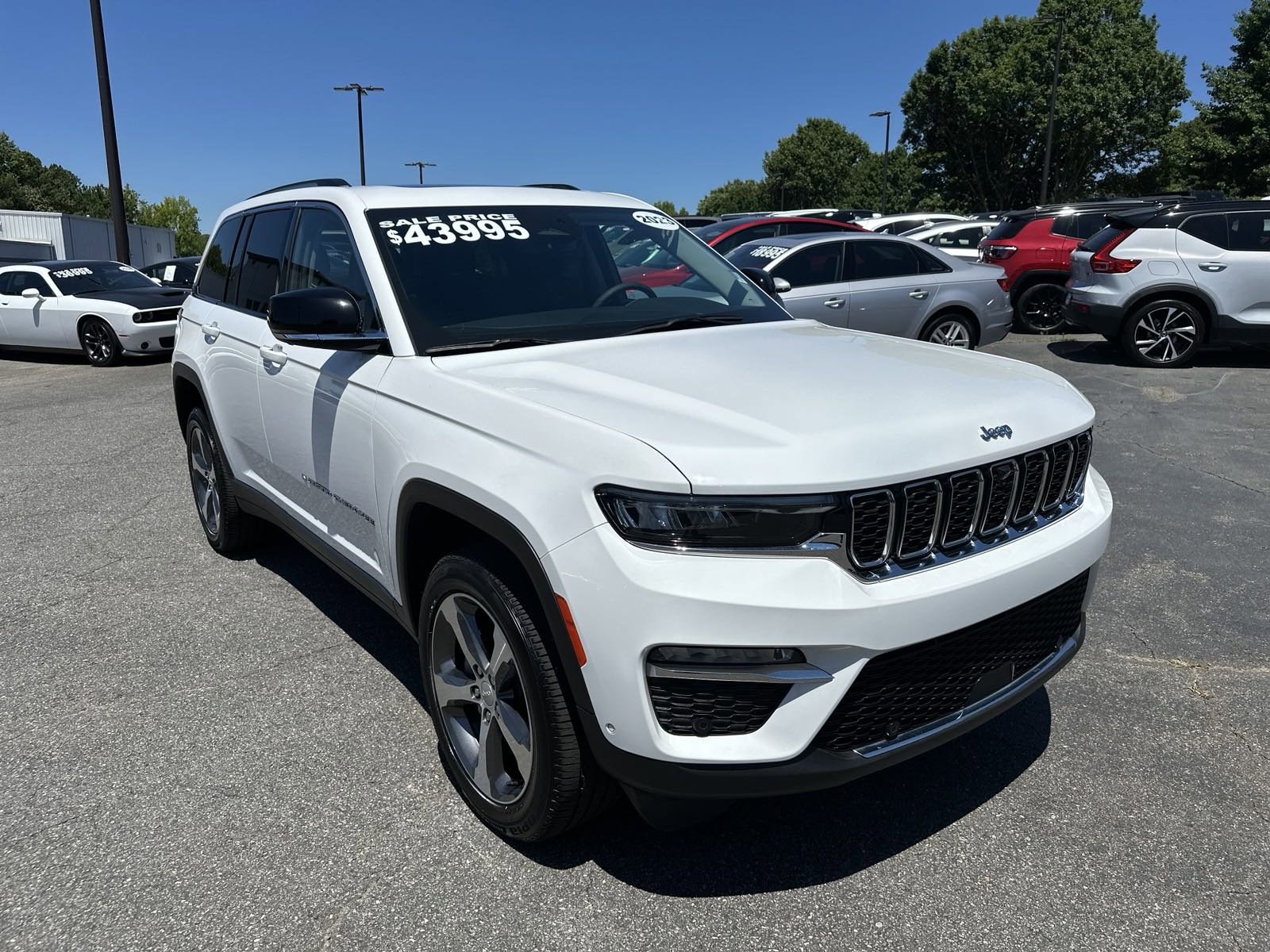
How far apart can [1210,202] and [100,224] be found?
49767 mm

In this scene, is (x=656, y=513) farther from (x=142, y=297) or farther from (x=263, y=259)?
(x=142, y=297)

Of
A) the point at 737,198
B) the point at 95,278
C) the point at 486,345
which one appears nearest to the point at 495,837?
the point at 486,345

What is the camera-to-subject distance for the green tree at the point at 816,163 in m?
78.7

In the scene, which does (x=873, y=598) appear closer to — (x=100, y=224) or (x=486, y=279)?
(x=486, y=279)

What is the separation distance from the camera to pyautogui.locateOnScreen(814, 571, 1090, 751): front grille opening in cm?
219

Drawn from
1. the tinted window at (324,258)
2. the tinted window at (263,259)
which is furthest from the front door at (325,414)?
the tinted window at (263,259)

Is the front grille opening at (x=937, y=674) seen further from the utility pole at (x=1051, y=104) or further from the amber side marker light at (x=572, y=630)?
the utility pole at (x=1051, y=104)

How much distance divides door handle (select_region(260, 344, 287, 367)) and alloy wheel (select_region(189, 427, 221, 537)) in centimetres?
121

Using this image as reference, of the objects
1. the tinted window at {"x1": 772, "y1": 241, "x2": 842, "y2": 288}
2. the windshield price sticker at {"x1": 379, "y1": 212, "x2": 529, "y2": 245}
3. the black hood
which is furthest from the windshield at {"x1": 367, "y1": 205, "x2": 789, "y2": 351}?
the black hood

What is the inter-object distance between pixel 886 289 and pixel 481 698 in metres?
8.29

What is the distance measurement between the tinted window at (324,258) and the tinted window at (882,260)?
7133 mm

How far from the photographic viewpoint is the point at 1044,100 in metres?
43.8

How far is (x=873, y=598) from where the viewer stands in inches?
83.3

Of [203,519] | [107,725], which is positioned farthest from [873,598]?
[203,519]
